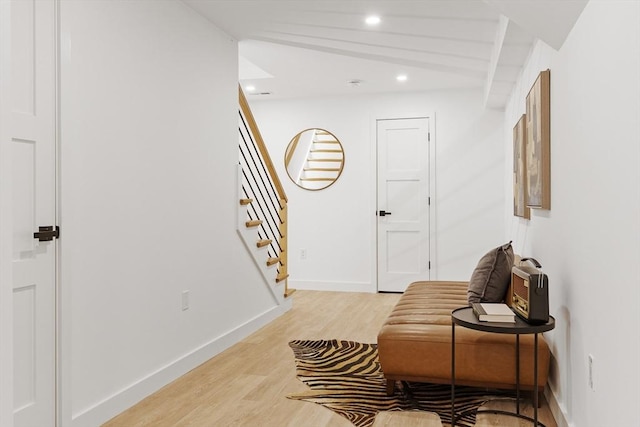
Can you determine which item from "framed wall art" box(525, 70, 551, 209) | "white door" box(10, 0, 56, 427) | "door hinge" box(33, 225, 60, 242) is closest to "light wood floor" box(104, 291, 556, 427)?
"white door" box(10, 0, 56, 427)

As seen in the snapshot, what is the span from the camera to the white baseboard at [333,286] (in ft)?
22.1

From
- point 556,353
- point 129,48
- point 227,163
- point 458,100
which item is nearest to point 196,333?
point 227,163

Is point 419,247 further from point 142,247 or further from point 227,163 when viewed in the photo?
point 142,247

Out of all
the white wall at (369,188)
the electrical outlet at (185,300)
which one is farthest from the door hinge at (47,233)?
the white wall at (369,188)

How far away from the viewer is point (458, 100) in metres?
6.43

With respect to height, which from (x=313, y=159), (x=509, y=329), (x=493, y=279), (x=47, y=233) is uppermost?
(x=313, y=159)

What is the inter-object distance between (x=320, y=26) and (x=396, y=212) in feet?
10.4

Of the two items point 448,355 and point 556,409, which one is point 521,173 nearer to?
point 448,355

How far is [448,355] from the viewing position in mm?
2938

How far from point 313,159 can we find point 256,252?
2910 mm

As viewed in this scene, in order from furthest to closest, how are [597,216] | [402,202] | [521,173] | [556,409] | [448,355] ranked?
[402,202]
[521,173]
[448,355]
[556,409]
[597,216]

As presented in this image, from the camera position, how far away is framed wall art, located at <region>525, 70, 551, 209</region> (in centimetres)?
290

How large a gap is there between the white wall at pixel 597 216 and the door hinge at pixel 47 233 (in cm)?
223

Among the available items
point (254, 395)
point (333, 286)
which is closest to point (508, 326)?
point (254, 395)
